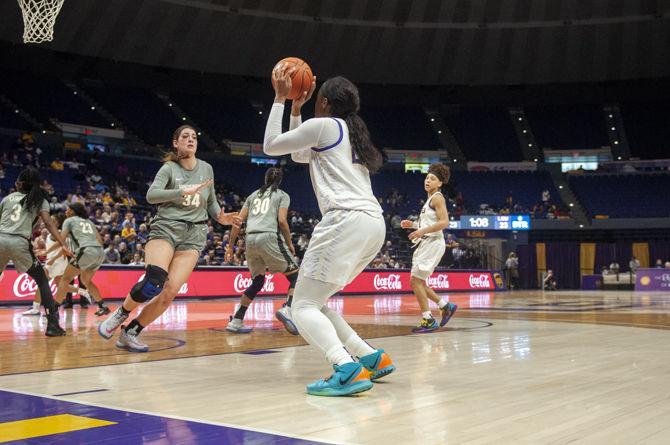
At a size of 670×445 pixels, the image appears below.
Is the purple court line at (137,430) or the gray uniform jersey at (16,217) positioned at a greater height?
the gray uniform jersey at (16,217)

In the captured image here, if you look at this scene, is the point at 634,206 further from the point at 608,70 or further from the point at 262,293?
the point at 262,293

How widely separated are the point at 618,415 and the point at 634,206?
1394 inches

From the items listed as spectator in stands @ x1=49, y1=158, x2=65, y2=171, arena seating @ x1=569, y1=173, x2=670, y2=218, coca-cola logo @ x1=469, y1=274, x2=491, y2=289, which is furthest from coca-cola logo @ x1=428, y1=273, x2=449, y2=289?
spectator in stands @ x1=49, y1=158, x2=65, y2=171

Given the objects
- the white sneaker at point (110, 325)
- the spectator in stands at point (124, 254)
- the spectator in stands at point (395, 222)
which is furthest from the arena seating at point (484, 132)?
the white sneaker at point (110, 325)

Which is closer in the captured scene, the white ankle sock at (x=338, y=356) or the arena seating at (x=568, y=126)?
the white ankle sock at (x=338, y=356)

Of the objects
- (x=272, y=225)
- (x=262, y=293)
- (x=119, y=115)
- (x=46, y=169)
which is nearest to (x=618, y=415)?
(x=272, y=225)

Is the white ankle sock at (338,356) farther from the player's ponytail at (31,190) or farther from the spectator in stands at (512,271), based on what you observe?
the spectator in stands at (512,271)

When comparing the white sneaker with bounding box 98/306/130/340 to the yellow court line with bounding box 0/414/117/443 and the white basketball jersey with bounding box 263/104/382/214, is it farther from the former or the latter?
the yellow court line with bounding box 0/414/117/443

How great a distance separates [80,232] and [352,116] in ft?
26.1

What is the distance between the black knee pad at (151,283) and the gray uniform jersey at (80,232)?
5.61 metres

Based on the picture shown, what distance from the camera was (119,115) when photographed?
35.2m

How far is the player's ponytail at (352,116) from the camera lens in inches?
177

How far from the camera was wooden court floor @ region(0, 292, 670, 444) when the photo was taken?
3.13 meters

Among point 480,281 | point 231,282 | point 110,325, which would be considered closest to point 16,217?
point 110,325
